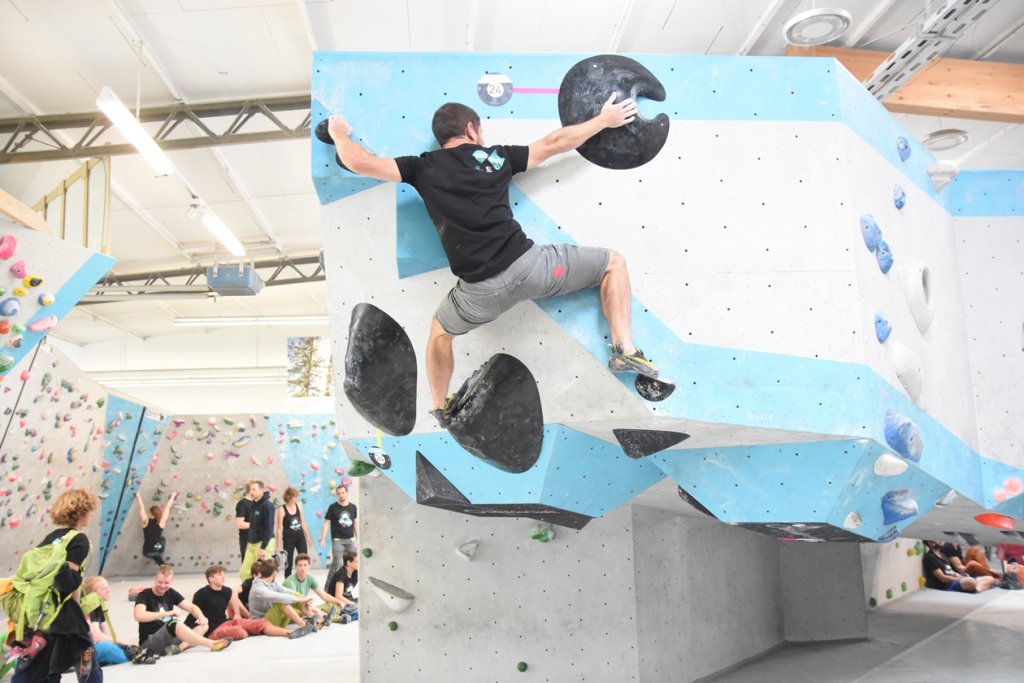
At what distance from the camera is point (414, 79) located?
9.59ft

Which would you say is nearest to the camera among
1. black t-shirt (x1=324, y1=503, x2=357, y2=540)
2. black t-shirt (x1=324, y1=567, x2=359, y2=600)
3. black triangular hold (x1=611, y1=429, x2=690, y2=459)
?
black triangular hold (x1=611, y1=429, x2=690, y2=459)

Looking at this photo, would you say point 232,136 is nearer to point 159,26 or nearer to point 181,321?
point 159,26

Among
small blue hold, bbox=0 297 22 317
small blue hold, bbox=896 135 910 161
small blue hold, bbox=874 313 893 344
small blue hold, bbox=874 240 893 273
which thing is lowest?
small blue hold, bbox=874 313 893 344

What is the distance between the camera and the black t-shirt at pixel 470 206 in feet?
8.50

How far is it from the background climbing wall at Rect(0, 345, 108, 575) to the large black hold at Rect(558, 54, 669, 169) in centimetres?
694

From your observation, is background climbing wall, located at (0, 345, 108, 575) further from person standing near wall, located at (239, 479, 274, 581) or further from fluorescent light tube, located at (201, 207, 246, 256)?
person standing near wall, located at (239, 479, 274, 581)

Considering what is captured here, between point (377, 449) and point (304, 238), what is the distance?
29.5ft

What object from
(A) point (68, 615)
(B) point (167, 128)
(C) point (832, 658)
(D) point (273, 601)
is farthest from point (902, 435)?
(B) point (167, 128)

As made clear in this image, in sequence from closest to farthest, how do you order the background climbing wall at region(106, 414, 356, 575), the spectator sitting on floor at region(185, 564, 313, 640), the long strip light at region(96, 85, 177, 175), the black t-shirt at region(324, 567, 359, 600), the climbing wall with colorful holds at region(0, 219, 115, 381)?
the climbing wall with colorful holds at region(0, 219, 115, 381) → the long strip light at region(96, 85, 177, 175) → the spectator sitting on floor at region(185, 564, 313, 640) → the black t-shirt at region(324, 567, 359, 600) → the background climbing wall at region(106, 414, 356, 575)

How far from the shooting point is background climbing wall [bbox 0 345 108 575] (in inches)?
307

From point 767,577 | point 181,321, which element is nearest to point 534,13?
point 767,577

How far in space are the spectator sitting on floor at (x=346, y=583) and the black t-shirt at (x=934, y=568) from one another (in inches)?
274

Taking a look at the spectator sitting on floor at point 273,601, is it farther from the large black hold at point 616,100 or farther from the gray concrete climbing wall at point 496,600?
the large black hold at point 616,100

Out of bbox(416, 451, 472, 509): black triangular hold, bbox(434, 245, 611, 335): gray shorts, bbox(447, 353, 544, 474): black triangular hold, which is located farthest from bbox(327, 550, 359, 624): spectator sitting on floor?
bbox(434, 245, 611, 335): gray shorts
